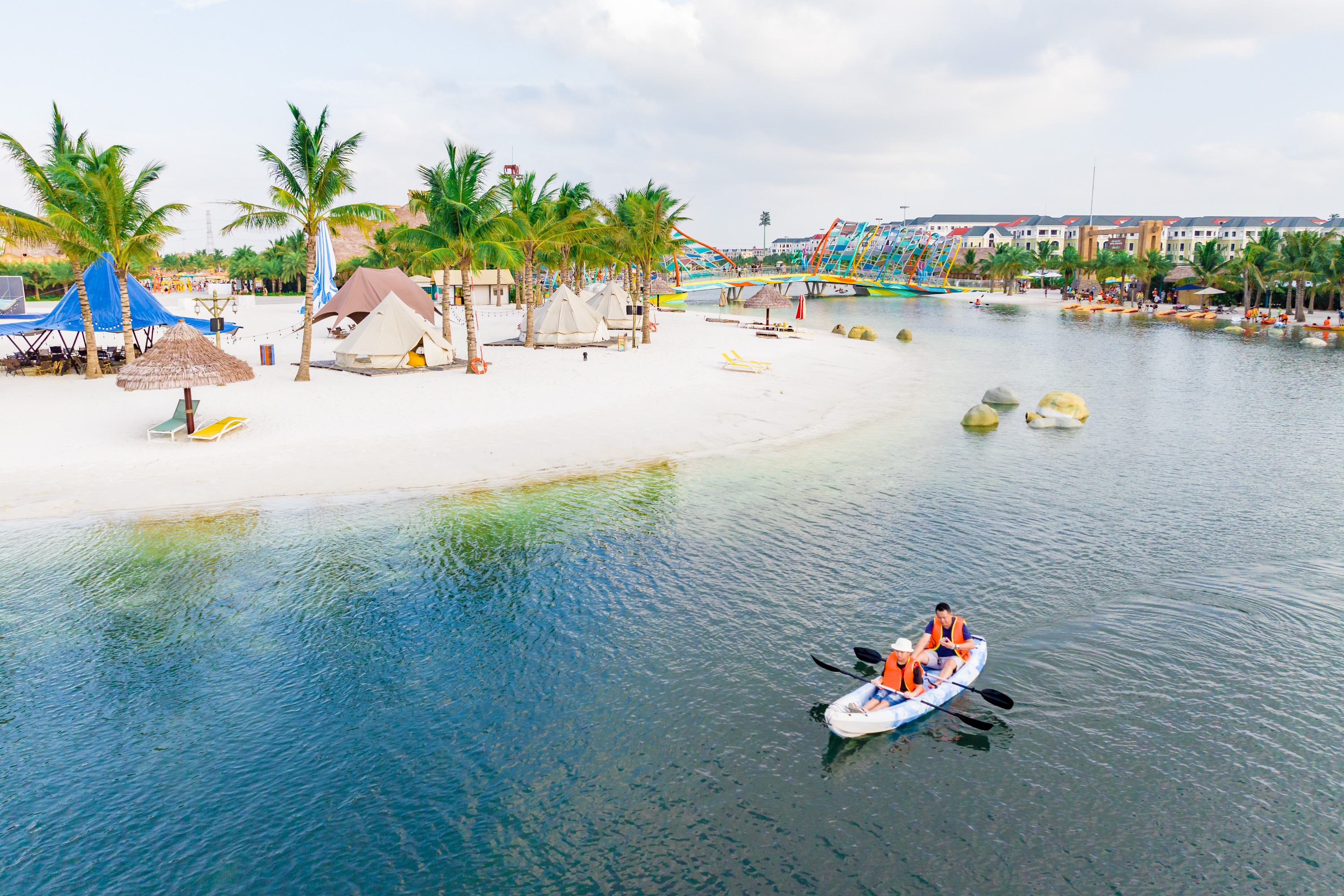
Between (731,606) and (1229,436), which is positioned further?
(1229,436)

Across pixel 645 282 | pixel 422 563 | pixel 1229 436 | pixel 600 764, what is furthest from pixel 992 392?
pixel 600 764

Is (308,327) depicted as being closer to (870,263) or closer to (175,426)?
(175,426)

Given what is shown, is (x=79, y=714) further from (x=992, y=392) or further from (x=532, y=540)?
(x=992, y=392)

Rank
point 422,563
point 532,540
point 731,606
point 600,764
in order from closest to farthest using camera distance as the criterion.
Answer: point 600,764, point 731,606, point 422,563, point 532,540

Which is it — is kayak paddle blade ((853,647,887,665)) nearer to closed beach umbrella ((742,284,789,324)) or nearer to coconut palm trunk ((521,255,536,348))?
coconut palm trunk ((521,255,536,348))

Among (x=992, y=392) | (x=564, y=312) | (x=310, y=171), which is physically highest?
(x=310, y=171)

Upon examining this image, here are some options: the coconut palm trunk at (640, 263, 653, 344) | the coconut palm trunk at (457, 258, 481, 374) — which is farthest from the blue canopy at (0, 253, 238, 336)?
the coconut palm trunk at (640, 263, 653, 344)
